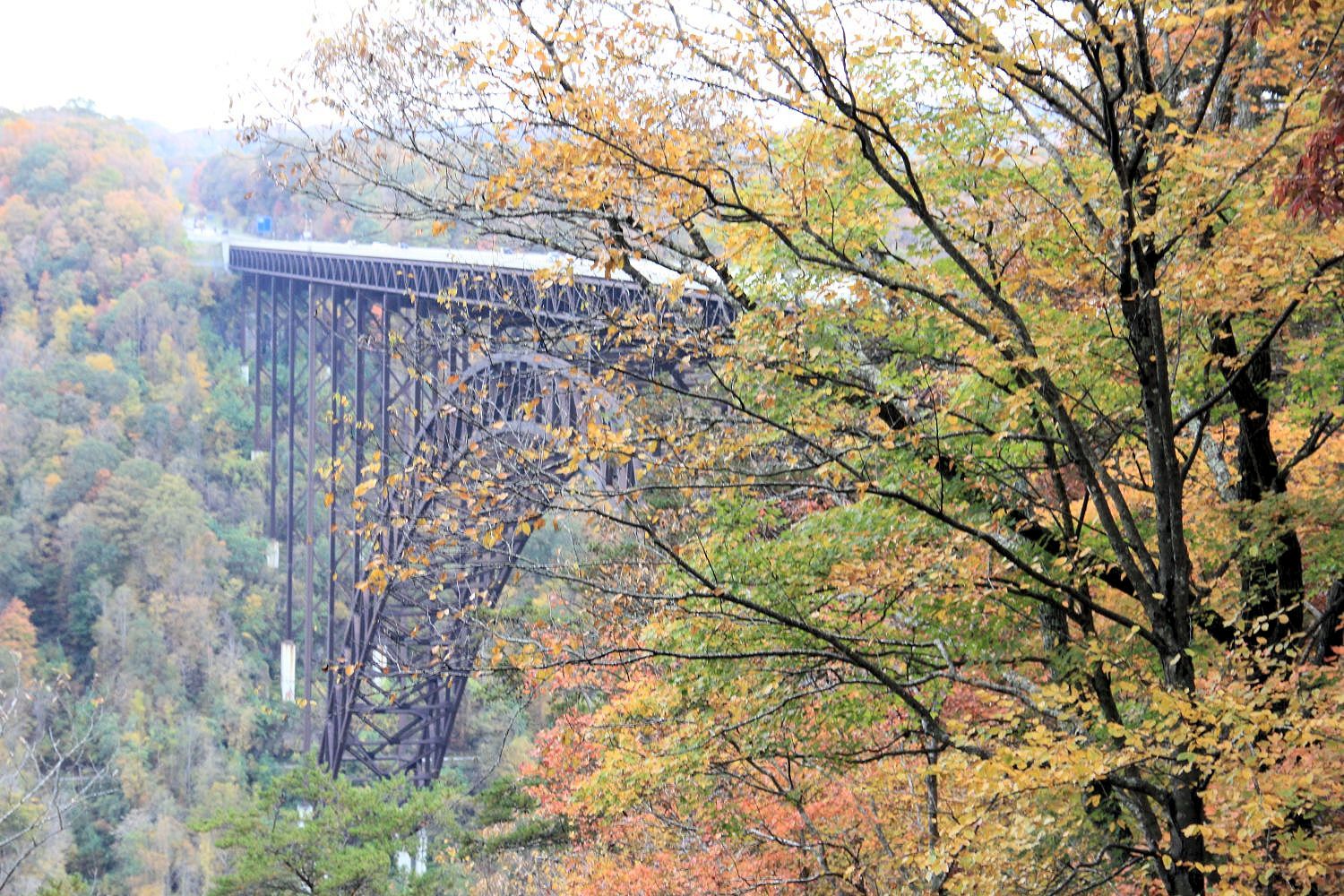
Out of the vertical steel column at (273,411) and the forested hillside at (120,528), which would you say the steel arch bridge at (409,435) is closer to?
the vertical steel column at (273,411)

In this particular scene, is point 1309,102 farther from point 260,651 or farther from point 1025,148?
point 260,651

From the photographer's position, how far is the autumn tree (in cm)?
477

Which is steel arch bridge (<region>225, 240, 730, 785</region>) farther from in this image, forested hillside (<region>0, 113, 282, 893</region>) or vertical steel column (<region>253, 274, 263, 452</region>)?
forested hillside (<region>0, 113, 282, 893</region>)

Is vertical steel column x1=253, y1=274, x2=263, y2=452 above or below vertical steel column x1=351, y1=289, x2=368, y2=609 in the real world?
above

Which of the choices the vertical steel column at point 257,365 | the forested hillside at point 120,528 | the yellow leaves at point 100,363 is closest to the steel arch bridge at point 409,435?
the vertical steel column at point 257,365

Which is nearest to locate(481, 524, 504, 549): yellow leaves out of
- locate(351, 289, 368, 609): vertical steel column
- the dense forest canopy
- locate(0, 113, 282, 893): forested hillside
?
the dense forest canopy

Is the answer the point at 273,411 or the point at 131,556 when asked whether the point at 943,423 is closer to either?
the point at 273,411

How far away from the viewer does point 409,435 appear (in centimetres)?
2902

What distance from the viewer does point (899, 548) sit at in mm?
6320

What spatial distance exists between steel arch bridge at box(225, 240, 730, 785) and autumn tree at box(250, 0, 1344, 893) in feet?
1.15

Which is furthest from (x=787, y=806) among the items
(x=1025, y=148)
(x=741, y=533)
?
(x=1025, y=148)

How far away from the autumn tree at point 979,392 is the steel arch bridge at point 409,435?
35 centimetres

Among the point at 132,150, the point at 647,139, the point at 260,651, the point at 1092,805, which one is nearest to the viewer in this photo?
the point at 647,139

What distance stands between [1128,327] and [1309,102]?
171 cm
